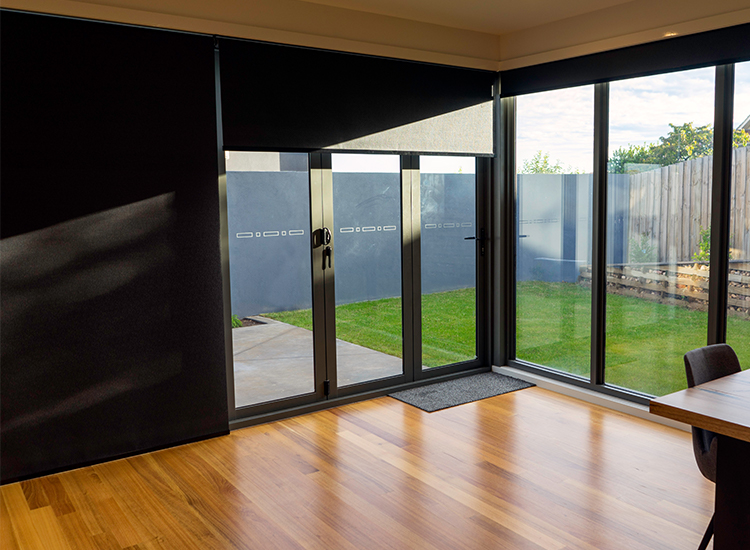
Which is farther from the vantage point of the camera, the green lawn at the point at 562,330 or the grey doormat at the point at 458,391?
the grey doormat at the point at 458,391

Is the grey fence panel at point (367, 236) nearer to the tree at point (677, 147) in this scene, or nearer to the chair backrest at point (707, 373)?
the tree at point (677, 147)

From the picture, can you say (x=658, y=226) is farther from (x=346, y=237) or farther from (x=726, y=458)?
(x=726, y=458)

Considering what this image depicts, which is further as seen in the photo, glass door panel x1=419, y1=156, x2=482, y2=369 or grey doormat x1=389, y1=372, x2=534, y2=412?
glass door panel x1=419, y1=156, x2=482, y2=369

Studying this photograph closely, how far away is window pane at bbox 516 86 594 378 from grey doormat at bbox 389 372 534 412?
13.4 inches

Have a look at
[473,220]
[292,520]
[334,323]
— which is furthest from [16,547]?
[473,220]

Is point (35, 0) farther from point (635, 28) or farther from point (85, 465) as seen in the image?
point (635, 28)

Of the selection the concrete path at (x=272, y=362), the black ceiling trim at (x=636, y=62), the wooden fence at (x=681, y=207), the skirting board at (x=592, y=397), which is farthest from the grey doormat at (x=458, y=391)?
the black ceiling trim at (x=636, y=62)

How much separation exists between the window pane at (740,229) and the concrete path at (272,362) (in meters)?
2.57

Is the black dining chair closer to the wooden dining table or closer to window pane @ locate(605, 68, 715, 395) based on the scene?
the wooden dining table

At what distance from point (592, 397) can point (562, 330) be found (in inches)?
23.6

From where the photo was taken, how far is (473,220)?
205 inches

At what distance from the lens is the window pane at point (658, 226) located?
3.90 m

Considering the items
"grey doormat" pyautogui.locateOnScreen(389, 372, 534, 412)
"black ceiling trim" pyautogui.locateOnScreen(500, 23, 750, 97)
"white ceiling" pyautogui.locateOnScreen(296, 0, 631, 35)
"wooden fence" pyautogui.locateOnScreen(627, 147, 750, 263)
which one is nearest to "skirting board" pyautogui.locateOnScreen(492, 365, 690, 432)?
"grey doormat" pyautogui.locateOnScreen(389, 372, 534, 412)

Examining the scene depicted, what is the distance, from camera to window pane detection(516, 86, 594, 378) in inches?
183
